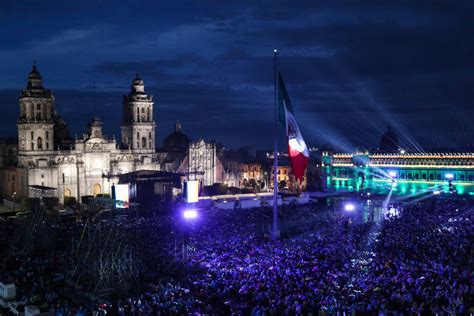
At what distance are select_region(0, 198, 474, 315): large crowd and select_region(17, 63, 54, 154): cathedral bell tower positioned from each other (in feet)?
93.8

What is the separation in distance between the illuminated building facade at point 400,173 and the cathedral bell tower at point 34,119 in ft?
151

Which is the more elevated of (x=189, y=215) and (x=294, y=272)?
(x=189, y=215)

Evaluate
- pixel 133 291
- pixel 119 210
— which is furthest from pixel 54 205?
pixel 133 291

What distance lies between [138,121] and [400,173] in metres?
39.3

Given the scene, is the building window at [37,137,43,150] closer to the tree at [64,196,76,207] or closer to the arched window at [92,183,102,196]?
the tree at [64,196,76,207]

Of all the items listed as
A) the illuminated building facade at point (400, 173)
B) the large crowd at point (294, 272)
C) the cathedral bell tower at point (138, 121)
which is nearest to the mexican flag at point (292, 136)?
the large crowd at point (294, 272)

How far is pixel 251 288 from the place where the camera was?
80.9 ft

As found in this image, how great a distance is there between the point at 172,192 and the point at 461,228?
1504 inches

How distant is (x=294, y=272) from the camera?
26562 mm

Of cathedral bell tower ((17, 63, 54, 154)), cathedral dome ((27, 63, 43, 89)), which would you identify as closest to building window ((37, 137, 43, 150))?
cathedral bell tower ((17, 63, 54, 154))

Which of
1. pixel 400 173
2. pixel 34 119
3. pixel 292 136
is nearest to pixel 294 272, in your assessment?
pixel 292 136

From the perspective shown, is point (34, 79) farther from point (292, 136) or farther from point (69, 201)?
point (292, 136)

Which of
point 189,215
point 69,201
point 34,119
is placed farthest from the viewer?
point 34,119

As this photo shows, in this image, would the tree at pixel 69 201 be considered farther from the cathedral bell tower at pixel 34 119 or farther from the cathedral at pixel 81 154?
the cathedral bell tower at pixel 34 119
